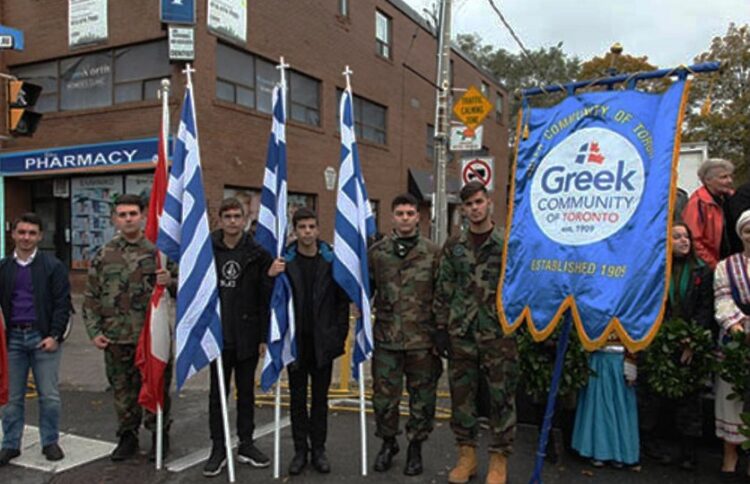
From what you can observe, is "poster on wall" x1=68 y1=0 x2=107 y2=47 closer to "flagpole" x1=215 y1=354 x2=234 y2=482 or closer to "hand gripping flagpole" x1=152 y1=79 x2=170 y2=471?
"hand gripping flagpole" x1=152 y1=79 x2=170 y2=471

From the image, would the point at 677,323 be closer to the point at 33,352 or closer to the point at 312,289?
the point at 312,289

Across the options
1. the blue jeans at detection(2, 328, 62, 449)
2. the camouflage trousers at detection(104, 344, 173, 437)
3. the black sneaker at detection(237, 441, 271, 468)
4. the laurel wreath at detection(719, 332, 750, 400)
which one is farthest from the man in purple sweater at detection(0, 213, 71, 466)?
the laurel wreath at detection(719, 332, 750, 400)

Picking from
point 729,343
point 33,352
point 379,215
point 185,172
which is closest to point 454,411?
point 729,343

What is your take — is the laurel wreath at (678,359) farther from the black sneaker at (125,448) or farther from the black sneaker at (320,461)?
the black sneaker at (125,448)

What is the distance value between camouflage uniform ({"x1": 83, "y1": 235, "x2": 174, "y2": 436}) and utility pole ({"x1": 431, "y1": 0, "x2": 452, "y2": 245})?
674 cm

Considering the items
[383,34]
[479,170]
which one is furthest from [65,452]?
[383,34]

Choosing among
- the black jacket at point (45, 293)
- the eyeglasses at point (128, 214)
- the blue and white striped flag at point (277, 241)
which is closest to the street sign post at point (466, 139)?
the blue and white striped flag at point (277, 241)

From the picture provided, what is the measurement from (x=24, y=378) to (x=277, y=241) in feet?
7.75

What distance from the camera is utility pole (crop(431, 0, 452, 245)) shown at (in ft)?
36.1

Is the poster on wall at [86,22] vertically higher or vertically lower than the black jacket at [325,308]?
higher

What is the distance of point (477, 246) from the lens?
14.3 feet

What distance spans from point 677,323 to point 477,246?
1635 mm

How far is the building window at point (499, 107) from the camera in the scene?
34.2 meters

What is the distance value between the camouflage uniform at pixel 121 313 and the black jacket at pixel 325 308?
1239mm
